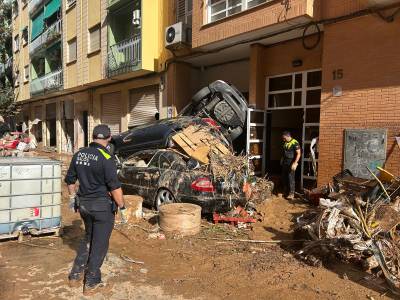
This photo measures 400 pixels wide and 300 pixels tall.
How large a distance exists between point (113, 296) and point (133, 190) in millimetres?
4314

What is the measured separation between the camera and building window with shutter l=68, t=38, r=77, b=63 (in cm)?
1966

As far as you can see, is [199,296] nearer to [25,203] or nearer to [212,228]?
[212,228]

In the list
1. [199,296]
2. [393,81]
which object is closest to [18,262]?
[199,296]

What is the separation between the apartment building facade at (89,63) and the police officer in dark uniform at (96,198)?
10.2 m

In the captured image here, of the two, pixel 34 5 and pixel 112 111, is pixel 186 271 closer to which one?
pixel 112 111

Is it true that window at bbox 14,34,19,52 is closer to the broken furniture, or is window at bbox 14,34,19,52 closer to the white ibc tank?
the white ibc tank

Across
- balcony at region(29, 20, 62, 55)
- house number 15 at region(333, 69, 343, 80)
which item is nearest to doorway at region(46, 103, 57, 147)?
balcony at region(29, 20, 62, 55)

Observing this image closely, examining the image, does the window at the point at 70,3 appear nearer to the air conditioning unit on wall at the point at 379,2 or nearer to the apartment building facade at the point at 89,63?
the apartment building facade at the point at 89,63

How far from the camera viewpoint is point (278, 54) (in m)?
10.7

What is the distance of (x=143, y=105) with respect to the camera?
50.0 feet

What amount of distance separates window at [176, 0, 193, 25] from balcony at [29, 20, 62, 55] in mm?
10803

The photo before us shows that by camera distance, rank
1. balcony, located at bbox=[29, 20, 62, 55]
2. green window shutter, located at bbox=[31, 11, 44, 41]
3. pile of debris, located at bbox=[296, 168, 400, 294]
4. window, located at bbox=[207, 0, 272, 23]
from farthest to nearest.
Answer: green window shutter, located at bbox=[31, 11, 44, 41] → balcony, located at bbox=[29, 20, 62, 55] → window, located at bbox=[207, 0, 272, 23] → pile of debris, located at bbox=[296, 168, 400, 294]

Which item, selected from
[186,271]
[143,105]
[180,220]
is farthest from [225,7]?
[186,271]

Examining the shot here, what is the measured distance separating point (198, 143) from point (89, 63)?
11595 millimetres
